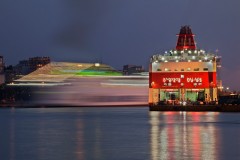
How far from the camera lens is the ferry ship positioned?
52312mm

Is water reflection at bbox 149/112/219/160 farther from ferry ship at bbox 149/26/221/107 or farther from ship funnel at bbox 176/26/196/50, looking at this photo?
ship funnel at bbox 176/26/196/50

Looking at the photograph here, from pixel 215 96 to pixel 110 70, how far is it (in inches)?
726

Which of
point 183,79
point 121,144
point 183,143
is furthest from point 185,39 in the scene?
point 121,144

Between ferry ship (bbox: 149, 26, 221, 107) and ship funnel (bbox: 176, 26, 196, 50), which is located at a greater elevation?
ship funnel (bbox: 176, 26, 196, 50)

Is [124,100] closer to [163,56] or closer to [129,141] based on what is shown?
[163,56]

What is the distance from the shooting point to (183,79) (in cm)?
5228

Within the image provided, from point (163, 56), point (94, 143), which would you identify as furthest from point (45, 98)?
point (94, 143)

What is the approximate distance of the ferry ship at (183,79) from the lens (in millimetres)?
52312

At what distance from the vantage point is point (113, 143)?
20.9 meters

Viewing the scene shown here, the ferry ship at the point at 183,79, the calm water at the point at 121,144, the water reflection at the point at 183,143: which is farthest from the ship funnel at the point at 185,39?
the calm water at the point at 121,144

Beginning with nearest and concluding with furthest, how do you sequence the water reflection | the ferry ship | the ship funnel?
the water reflection, the ferry ship, the ship funnel

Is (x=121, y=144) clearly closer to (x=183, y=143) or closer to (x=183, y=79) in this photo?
(x=183, y=143)

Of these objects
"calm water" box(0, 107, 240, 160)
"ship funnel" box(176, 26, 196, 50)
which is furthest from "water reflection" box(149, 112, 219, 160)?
"ship funnel" box(176, 26, 196, 50)

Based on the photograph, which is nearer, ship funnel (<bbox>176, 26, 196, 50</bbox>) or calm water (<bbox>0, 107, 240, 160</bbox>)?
calm water (<bbox>0, 107, 240, 160</bbox>)
